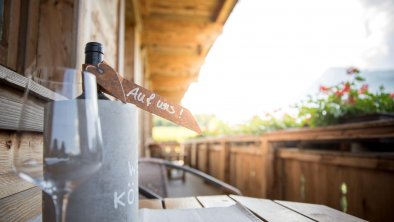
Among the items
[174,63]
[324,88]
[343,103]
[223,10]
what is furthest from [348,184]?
[174,63]

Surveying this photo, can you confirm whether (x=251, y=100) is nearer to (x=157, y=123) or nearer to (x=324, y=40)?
(x=324, y=40)

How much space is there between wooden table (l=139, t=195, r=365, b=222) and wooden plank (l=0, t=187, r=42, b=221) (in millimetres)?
319

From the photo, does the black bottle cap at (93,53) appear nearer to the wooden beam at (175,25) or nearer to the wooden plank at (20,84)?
the wooden plank at (20,84)

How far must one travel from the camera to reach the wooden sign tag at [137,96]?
62cm

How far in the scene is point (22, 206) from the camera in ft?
2.41

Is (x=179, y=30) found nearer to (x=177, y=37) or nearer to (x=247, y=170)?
(x=177, y=37)

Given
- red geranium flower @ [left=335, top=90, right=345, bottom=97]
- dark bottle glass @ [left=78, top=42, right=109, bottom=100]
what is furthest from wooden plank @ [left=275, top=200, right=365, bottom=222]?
Answer: red geranium flower @ [left=335, top=90, right=345, bottom=97]

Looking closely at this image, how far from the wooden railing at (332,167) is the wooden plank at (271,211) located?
1142 mm

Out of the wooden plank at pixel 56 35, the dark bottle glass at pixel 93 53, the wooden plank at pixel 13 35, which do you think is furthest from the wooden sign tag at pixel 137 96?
the wooden plank at pixel 56 35

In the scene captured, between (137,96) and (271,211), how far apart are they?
1.77 ft

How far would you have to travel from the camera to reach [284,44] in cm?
860

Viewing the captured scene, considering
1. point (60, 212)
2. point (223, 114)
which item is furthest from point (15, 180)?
point (223, 114)

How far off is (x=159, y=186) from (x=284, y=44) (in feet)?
24.0

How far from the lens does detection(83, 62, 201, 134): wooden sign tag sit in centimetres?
62
